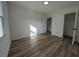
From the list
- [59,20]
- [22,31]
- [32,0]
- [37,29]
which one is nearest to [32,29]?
[37,29]

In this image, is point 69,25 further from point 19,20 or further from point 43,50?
point 19,20

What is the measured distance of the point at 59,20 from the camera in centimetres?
438

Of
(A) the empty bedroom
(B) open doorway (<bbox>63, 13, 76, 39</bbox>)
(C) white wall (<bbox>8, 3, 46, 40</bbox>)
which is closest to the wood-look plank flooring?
(A) the empty bedroom

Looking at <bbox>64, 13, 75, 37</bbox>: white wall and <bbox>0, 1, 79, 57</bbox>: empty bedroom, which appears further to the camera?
<bbox>64, 13, 75, 37</bbox>: white wall

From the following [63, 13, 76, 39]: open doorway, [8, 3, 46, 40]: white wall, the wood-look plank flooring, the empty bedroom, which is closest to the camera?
the wood-look plank flooring

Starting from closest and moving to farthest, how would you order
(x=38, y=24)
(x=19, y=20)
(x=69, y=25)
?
(x=19, y=20), (x=69, y=25), (x=38, y=24)

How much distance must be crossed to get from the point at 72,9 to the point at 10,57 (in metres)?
4.19

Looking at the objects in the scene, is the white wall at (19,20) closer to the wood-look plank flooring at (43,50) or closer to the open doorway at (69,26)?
the wood-look plank flooring at (43,50)

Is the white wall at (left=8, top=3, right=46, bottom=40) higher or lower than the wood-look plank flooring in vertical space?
higher

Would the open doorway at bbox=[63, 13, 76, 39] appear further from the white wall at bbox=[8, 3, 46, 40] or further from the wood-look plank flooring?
the white wall at bbox=[8, 3, 46, 40]

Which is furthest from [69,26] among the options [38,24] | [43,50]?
[43,50]

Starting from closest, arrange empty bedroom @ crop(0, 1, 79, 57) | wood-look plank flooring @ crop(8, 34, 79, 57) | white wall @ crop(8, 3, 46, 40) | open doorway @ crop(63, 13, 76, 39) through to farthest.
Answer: wood-look plank flooring @ crop(8, 34, 79, 57) → empty bedroom @ crop(0, 1, 79, 57) → white wall @ crop(8, 3, 46, 40) → open doorway @ crop(63, 13, 76, 39)

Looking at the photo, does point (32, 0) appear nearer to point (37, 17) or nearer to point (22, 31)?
point (22, 31)

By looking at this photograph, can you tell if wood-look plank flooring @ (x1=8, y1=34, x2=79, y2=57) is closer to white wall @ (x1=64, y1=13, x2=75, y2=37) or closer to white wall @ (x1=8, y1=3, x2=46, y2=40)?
white wall @ (x1=8, y1=3, x2=46, y2=40)
